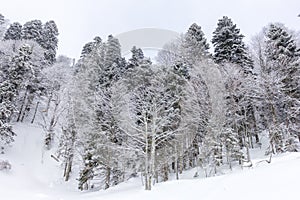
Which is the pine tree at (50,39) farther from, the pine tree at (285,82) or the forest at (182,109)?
the pine tree at (285,82)

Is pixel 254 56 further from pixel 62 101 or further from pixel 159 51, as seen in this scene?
pixel 62 101

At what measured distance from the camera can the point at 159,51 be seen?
65.4 ft

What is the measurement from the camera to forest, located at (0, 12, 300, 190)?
41.2ft

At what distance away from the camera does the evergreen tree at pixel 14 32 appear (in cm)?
2563

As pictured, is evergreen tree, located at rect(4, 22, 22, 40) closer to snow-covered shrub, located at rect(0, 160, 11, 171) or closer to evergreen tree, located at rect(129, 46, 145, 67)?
evergreen tree, located at rect(129, 46, 145, 67)

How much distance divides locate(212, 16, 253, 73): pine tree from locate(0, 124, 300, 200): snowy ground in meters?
6.49

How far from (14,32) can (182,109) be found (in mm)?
23383

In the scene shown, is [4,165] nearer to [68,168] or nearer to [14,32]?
[68,168]

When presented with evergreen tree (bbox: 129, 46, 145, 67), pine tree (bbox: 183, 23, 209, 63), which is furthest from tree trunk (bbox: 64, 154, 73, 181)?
pine tree (bbox: 183, 23, 209, 63)

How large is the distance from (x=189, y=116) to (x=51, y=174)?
36.0ft

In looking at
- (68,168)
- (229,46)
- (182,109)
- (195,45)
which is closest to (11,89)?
(68,168)

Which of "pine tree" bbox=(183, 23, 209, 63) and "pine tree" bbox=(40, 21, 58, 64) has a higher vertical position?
"pine tree" bbox=(40, 21, 58, 64)

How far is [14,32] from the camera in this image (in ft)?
86.1

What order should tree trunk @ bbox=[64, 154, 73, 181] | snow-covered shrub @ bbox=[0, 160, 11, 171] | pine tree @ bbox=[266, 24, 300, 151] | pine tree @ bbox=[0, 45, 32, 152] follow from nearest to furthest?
pine tree @ bbox=[266, 24, 300, 151], snow-covered shrub @ bbox=[0, 160, 11, 171], pine tree @ bbox=[0, 45, 32, 152], tree trunk @ bbox=[64, 154, 73, 181]
